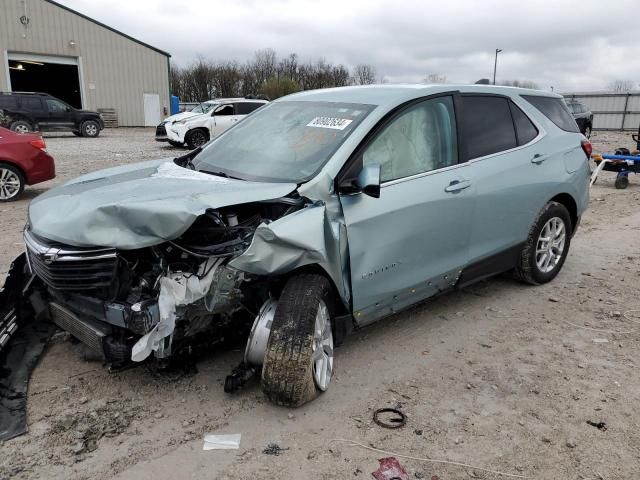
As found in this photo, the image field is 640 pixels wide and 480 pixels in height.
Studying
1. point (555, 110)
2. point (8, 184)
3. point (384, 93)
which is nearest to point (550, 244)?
point (555, 110)

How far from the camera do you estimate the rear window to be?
20656 mm

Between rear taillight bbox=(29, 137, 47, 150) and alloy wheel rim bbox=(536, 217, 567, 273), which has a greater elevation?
rear taillight bbox=(29, 137, 47, 150)

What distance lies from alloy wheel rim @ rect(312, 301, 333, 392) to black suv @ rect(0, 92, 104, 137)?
2089 centimetres

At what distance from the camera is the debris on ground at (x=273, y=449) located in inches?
109

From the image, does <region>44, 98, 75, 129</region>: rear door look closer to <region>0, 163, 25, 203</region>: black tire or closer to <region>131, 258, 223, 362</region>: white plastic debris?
<region>0, 163, 25, 203</region>: black tire

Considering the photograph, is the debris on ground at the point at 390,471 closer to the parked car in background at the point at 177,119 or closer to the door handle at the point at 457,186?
the door handle at the point at 457,186

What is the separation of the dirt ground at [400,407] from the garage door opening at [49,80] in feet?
105

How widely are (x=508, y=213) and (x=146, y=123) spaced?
3116 cm

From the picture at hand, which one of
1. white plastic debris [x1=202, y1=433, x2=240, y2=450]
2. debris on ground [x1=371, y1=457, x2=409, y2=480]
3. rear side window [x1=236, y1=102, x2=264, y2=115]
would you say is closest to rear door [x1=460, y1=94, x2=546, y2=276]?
debris on ground [x1=371, y1=457, x2=409, y2=480]

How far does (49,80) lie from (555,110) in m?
35.8

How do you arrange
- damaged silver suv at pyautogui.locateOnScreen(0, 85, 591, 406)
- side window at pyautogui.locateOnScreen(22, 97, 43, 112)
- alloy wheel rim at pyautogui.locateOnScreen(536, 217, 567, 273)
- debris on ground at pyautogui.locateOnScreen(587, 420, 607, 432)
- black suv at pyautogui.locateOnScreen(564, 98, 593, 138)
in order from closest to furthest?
damaged silver suv at pyautogui.locateOnScreen(0, 85, 591, 406)
debris on ground at pyautogui.locateOnScreen(587, 420, 607, 432)
alloy wheel rim at pyautogui.locateOnScreen(536, 217, 567, 273)
side window at pyautogui.locateOnScreen(22, 97, 43, 112)
black suv at pyautogui.locateOnScreen(564, 98, 593, 138)

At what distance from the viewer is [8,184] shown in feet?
29.3

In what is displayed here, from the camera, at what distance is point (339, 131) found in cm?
359

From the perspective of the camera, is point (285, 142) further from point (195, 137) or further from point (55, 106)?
point (55, 106)
